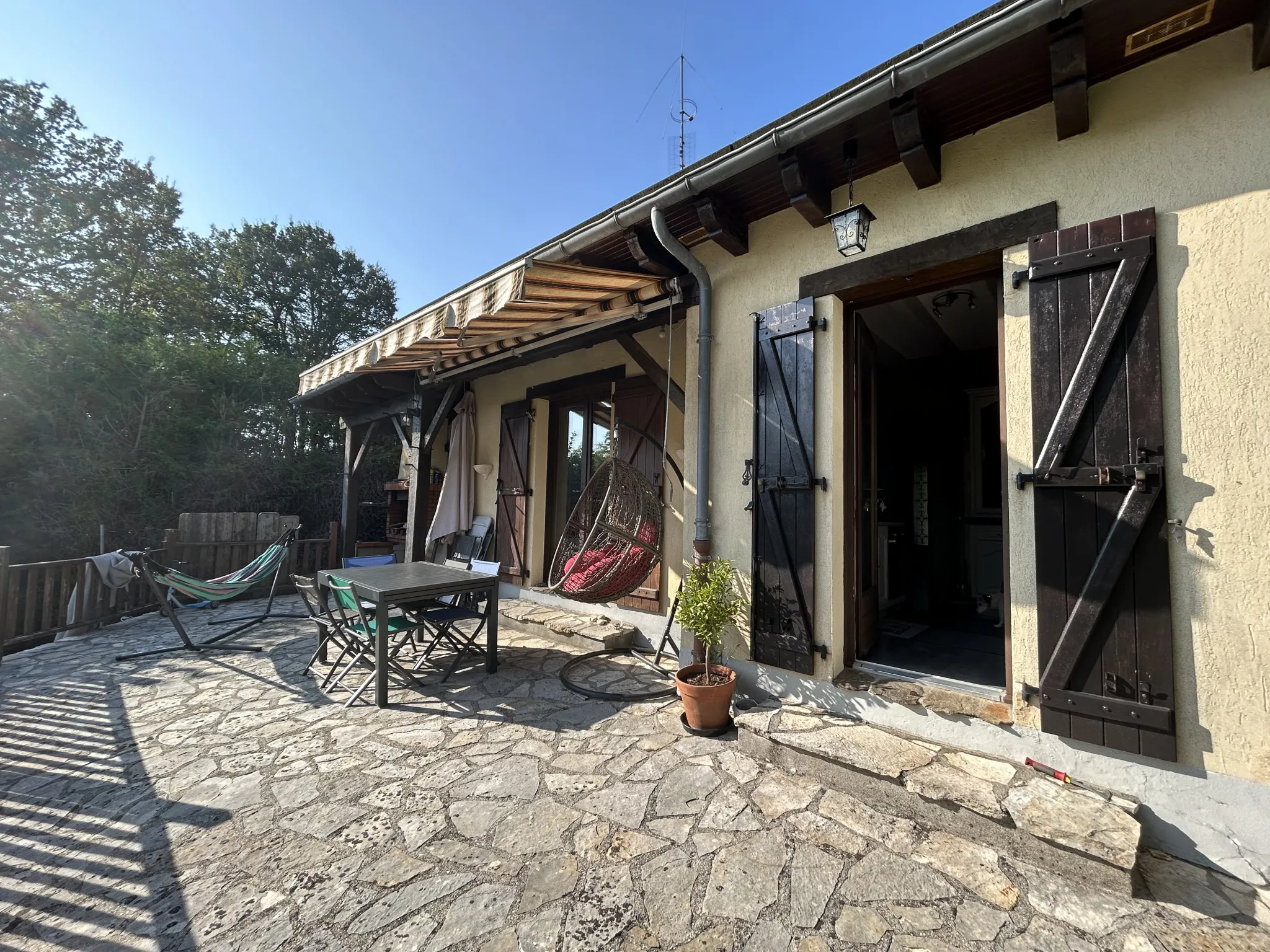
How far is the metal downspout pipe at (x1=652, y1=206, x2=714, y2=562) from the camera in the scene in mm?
3227

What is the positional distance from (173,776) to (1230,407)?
186 inches

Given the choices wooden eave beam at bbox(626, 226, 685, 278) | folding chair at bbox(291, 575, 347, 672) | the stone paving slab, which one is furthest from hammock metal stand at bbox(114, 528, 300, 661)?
wooden eave beam at bbox(626, 226, 685, 278)

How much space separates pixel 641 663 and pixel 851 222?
10.9ft

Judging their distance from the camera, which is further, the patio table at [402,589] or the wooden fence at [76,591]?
the wooden fence at [76,591]

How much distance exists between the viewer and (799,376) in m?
2.92

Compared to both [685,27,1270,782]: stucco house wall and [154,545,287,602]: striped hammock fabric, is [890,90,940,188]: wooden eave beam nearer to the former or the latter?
[685,27,1270,782]: stucco house wall

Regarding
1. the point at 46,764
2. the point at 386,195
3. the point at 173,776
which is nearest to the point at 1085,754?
the point at 173,776

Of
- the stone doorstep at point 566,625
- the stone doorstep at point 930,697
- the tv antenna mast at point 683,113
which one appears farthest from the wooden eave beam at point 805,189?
the stone doorstep at point 566,625

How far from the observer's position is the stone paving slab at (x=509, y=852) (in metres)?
1.44

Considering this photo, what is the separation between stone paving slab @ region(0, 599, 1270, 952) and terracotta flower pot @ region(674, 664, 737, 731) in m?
0.10

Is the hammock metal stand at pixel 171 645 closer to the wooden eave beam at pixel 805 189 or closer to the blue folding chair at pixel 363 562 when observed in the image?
the blue folding chair at pixel 363 562

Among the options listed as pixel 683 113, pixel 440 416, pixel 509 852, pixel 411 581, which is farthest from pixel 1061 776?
pixel 440 416

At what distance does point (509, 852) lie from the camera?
1.78 meters

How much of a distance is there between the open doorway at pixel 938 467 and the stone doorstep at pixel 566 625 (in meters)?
2.12
